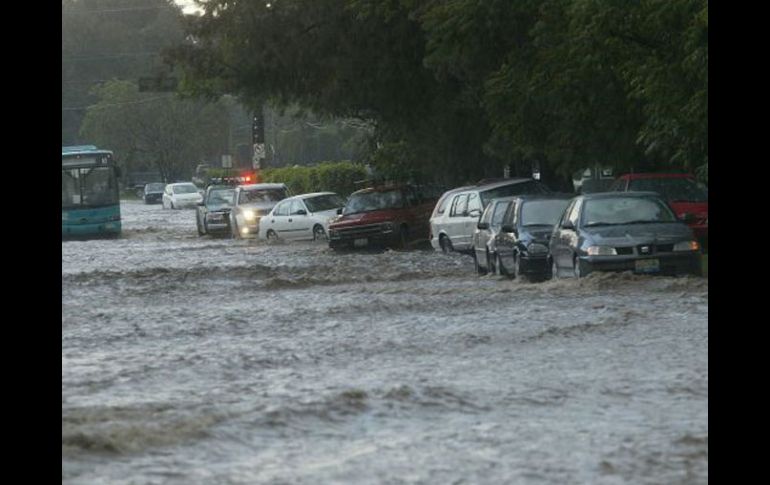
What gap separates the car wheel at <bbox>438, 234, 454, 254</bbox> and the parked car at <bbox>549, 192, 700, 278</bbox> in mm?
10253

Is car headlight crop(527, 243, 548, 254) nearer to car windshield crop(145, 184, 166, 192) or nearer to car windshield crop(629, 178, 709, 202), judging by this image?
car windshield crop(629, 178, 709, 202)

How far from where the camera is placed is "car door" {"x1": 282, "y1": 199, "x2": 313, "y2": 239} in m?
46.0

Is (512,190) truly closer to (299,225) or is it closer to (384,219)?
(384,219)

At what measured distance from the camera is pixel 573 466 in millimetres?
9836

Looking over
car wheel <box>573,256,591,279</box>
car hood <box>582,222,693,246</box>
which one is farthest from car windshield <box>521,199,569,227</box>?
car hood <box>582,222,693,246</box>

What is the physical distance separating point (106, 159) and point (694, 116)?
2906 centimetres

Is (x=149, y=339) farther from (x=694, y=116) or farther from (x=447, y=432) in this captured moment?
(x=694, y=116)

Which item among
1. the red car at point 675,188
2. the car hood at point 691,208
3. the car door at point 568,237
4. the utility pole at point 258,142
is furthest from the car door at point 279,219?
the utility pole at point 258,142

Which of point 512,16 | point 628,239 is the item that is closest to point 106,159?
point 512,16

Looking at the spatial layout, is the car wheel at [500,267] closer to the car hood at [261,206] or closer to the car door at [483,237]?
the car door at [483,237]

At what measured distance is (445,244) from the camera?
35031 mm

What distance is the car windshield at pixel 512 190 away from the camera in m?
34.0

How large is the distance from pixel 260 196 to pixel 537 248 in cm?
2681
